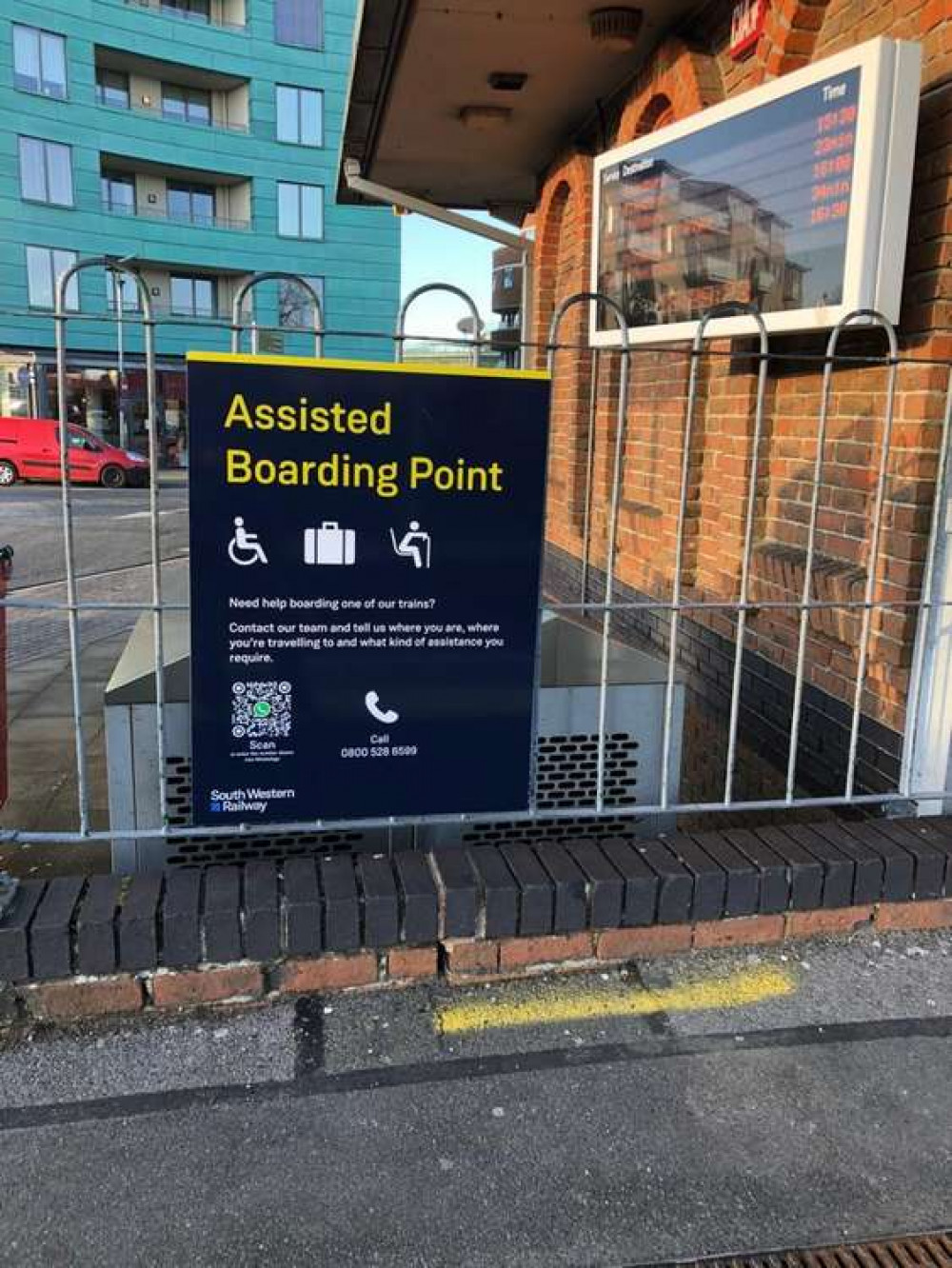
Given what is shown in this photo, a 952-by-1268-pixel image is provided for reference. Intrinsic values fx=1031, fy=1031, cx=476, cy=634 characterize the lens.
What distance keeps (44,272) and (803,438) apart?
111 feet

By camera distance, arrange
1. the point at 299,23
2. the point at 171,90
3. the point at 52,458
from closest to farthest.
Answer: the point at 52,458 → the point at 171,90 → the point at 299,23

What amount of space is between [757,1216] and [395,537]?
179cm

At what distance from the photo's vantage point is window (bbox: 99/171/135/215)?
111 feet

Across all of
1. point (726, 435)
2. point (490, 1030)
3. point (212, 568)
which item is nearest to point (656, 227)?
point (726, 435)

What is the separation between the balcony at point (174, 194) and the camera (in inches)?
1341

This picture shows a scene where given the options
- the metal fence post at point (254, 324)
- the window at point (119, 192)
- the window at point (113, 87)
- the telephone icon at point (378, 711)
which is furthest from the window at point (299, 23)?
the telephone icon at point (378, 711)

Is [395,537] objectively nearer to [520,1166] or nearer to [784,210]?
Answer: [520,1166]

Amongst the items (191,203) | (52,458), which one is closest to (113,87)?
(191,203)

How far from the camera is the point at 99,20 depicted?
32.2 m

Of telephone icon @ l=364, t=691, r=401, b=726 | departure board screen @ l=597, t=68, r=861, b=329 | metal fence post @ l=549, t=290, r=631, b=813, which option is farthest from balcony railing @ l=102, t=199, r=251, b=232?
telephone icon @ l=364, t=691, r=401, b=726

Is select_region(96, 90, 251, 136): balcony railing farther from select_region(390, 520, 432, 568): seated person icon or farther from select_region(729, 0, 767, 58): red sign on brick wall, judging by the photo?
select_region(390, 520, 432, 568): seated person icon

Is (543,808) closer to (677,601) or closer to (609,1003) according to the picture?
(609,1003)

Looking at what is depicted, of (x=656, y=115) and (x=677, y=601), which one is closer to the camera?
(x=677, y=601)

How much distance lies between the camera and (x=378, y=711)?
113 inches
